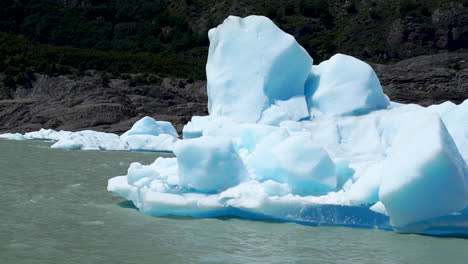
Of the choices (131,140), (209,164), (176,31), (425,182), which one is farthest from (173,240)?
(176,31)

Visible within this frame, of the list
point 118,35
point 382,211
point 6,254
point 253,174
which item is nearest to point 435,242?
point 382,211

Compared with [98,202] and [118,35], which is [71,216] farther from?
[118,35]

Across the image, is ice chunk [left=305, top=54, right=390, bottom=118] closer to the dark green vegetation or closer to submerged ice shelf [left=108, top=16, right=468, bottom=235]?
submerged ice shelf [left=108, top=16, right=468, bottom=235]

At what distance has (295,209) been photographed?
8.55 metres

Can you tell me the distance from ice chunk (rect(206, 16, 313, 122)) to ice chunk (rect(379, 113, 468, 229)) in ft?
11.6

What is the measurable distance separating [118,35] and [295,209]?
6842 centimetres

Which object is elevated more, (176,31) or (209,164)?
(176,31)

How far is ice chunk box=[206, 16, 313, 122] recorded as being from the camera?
36.6 feet

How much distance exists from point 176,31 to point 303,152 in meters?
66.0

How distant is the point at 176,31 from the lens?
73375 mm

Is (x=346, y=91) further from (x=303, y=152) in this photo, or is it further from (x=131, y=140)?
(x=131, y=140)

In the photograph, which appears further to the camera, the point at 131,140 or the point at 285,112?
the point at 131,140

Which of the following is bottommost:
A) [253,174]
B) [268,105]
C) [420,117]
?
[253,174]

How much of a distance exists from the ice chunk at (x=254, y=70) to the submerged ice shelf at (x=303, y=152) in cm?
2
